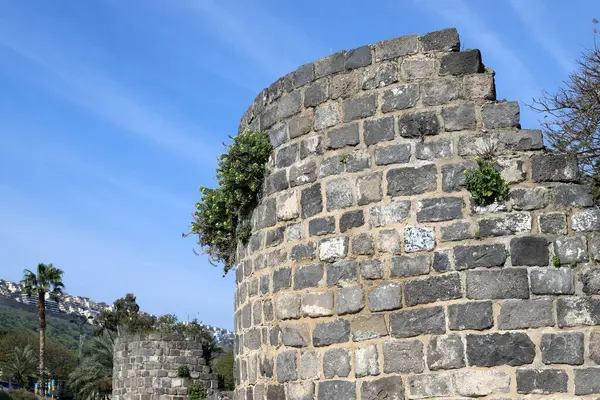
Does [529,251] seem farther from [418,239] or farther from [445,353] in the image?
[445,353]

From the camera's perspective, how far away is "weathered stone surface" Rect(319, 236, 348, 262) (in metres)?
6.87

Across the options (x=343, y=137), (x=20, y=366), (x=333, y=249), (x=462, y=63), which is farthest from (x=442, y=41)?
(x=20, y=366)

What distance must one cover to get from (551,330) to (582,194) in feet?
3.69

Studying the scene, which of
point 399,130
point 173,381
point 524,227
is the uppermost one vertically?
point 399,130

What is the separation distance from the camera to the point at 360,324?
6.66m

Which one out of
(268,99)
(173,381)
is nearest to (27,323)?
(173,381)

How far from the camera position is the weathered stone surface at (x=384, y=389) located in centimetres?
638

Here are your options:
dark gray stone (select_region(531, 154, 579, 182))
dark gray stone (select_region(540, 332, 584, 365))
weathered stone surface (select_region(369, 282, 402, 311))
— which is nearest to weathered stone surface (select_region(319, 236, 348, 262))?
weathered stone surface (select_region(369, 282, 402, 311))

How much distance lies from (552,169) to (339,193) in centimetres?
177

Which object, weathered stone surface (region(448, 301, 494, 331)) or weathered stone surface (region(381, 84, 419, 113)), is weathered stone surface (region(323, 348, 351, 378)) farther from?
weathered stone surface (region(381, 84, 419, 113))

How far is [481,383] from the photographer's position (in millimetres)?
6172

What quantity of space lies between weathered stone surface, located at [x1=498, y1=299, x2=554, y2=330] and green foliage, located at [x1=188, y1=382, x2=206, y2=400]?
15.1m

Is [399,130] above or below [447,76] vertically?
below

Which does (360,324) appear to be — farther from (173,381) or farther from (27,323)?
(27,323)
